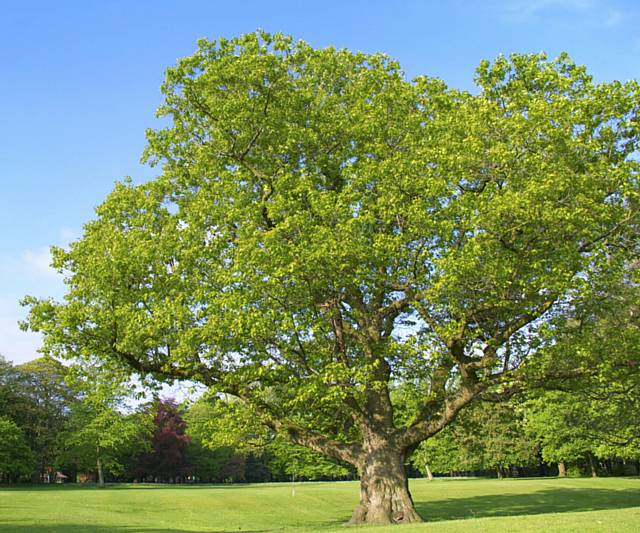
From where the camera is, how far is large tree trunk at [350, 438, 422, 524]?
2302 centimetres

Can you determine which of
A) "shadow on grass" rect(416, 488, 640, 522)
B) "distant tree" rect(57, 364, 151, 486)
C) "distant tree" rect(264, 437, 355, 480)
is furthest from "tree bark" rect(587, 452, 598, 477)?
"distant tree" rect(57, 364, 151, 486)

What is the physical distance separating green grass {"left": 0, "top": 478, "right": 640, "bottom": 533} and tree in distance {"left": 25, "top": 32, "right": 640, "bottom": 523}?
5344 millimetres

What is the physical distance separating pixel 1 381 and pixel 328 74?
239 feet

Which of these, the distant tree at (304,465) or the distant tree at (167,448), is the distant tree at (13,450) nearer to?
the distant tree at (167,448)

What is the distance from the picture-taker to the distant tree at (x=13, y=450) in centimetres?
6775

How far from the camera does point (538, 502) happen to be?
139ft

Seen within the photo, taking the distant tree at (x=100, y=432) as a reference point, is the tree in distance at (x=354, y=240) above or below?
above

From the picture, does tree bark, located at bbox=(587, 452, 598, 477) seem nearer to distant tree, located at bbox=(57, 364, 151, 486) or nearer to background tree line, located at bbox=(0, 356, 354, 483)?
background tree line, located at bbox=(0, 356, 354, 483)

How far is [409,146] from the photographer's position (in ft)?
74.2

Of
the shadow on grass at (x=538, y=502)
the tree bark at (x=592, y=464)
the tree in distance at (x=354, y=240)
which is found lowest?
the tree bark at (x=592, y=464)

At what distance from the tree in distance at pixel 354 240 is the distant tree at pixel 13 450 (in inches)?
2107

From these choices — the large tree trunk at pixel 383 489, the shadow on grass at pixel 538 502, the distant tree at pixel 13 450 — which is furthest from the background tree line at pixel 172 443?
the large tree trunk at pixel 383 489

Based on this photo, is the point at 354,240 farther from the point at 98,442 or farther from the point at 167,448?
the point at 167,448

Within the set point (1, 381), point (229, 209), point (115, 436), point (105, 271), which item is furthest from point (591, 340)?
point (1, 381)
